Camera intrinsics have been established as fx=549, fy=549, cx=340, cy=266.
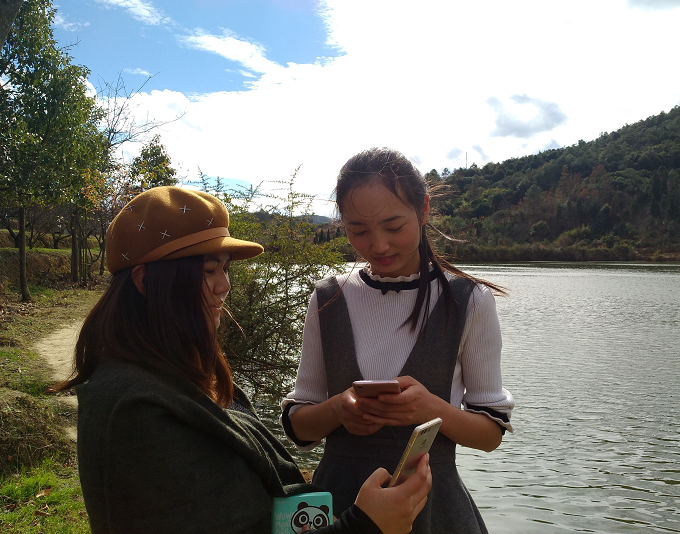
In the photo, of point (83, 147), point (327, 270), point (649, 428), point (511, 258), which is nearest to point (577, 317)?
point (649, 428)

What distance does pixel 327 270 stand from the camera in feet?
23.3

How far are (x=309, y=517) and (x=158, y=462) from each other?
421 millimetres

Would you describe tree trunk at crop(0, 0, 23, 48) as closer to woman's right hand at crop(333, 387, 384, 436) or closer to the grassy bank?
the grassy bank

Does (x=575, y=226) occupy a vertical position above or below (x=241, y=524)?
above

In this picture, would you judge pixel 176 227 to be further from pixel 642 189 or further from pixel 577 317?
pixel 642 189

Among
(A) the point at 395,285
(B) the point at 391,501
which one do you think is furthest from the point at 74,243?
(B) the point at 391,501

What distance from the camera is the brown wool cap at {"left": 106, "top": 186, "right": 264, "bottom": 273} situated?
1416mm

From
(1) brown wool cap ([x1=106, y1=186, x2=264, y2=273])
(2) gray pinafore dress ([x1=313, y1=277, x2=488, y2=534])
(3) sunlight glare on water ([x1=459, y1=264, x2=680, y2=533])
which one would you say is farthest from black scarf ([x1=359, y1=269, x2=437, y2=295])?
(3) sunlight glare on water ([x1=459, y1=264, x2=680, y2=533])

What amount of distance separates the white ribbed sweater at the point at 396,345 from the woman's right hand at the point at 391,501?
0.40m

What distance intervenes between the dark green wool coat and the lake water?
4.86 m

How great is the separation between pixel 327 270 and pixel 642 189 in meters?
76.2

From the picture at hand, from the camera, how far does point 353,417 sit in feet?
4.88

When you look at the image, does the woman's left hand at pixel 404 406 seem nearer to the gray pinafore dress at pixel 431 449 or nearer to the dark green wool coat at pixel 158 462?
the gray pinafore dress at pixel 431 449

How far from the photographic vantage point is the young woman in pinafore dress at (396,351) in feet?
5.08
